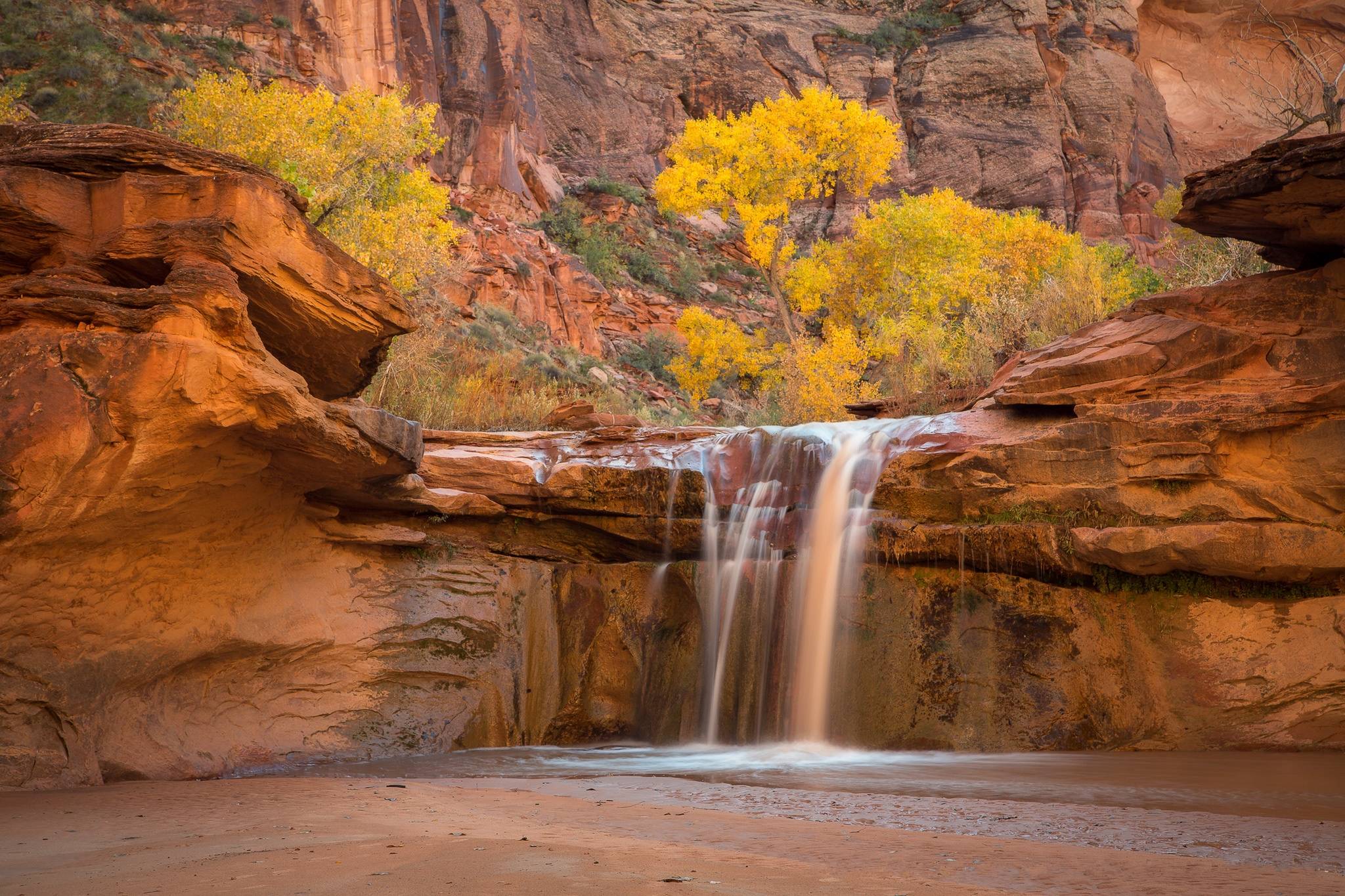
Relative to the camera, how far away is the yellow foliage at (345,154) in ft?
60.1

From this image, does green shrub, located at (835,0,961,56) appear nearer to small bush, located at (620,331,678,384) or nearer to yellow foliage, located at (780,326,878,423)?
small bush, located at (620,331,678,384)

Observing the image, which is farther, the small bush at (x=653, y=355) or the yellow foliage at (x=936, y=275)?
the small bush at (x=653, y=355)

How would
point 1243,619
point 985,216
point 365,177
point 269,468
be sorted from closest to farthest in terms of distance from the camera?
point 269,468
point 1243,619
point 365,177
point 985,216

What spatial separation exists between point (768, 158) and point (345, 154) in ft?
34.7

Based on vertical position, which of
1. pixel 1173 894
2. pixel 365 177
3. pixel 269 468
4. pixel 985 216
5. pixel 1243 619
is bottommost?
pixel 1173 894

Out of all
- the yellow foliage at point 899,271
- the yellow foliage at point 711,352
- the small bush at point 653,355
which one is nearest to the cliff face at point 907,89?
the small bush at point 653,355

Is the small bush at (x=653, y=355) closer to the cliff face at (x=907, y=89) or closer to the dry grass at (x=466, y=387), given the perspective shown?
the cliff face at (x=907, y=89)

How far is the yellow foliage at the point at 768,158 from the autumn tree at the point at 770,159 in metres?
0.02

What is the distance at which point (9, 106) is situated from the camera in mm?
17578

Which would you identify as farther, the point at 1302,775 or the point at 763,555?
the point at 763,555

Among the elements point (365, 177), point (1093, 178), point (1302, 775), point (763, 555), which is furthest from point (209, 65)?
point (1093, 178)

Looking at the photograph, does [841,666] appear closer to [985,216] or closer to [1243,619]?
[1243,619]

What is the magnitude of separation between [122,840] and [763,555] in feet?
22.8

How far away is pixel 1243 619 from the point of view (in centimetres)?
928
